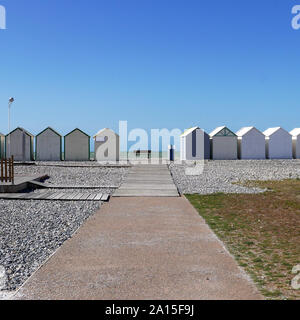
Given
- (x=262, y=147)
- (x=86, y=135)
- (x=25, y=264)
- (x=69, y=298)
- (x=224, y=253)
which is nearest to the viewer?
(x=69, y=298)

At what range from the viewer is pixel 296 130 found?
42.7m

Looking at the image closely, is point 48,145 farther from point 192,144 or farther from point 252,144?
point 252,144

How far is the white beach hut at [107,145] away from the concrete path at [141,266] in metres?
28.1

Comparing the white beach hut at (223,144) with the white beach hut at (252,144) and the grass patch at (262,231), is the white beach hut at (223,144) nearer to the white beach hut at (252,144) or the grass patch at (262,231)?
the white beach hut at (252,144)

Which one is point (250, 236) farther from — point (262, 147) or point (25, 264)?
point (262, 147)

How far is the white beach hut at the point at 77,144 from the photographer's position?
1436 inches

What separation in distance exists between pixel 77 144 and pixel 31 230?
95.5 ft

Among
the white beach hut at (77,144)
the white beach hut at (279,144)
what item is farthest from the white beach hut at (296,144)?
the white beach hut at (77,144)

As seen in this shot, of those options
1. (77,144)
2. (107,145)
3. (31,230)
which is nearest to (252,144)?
(107,145)

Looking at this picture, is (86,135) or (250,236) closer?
(250,236)

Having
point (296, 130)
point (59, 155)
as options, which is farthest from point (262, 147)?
point (59, 155)

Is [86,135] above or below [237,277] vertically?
above

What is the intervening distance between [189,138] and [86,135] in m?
10.2

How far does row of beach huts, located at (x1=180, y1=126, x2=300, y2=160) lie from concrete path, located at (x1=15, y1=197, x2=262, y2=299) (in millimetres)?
30012
